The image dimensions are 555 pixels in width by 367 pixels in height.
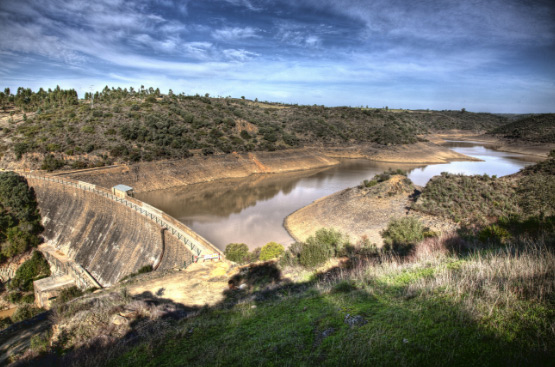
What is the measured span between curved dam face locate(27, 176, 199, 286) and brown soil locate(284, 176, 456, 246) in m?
9.72

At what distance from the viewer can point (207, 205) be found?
29.9m

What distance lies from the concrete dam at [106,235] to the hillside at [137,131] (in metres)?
11.4

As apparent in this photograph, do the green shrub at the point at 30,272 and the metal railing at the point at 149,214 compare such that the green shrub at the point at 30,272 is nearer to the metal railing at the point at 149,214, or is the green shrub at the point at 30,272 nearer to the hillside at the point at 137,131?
the metal railing at the point at 149,214

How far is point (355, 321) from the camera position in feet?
16.6

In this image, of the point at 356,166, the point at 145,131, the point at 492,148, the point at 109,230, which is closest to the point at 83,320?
the point at 109,230

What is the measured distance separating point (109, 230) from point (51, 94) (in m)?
62.9

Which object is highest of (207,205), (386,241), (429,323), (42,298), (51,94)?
(51,94)

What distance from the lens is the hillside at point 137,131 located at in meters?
35.8

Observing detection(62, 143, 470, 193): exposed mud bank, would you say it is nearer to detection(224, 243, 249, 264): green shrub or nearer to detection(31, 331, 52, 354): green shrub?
detection(224, 243, 249, 264): green shrub

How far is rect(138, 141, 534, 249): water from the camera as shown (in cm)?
2258

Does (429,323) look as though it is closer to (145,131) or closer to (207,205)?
(207,205)

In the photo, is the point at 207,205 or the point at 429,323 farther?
the point at 207,205

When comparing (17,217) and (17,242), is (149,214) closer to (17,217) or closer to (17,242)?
(17,242)

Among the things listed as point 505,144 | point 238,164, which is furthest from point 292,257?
point 505,144
